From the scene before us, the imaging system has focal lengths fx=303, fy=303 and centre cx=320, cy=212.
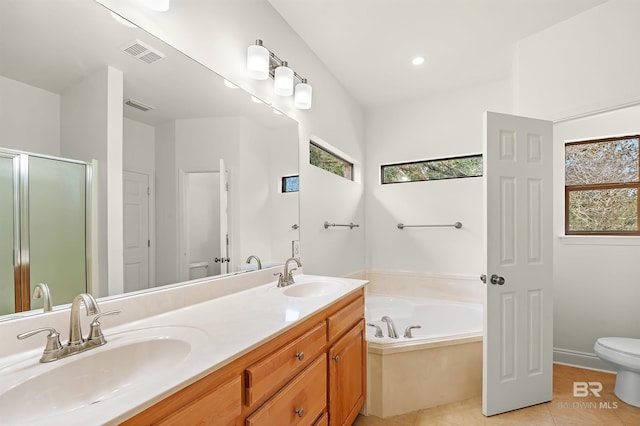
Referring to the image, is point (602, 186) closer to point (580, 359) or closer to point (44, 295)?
point (580, 359)

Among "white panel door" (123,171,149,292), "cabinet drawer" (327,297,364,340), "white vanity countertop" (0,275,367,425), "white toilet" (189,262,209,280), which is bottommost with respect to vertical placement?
"cabinet drawer" (327,297,364,340)

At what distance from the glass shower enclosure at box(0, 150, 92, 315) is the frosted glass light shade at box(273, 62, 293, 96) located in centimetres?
128

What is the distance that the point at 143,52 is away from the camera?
1.25 m

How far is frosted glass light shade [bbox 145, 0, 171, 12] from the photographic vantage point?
1219mm

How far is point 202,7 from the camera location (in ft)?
4.98

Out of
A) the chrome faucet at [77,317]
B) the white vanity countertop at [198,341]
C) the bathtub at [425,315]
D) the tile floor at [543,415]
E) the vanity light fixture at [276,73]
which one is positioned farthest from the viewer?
the bathtub at [425,315]

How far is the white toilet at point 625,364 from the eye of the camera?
1.96 metres

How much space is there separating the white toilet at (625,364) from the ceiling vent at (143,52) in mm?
3202

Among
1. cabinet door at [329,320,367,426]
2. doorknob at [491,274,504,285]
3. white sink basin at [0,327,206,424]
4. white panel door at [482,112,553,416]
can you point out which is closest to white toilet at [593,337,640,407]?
white panel door at [482,112,553,416]

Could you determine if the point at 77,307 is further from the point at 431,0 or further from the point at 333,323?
the point at 431,0

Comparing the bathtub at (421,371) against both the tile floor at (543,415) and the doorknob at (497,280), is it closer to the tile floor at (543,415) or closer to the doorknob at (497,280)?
the tile floor at (543,415)

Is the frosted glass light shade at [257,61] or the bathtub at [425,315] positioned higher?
the frosted glass light shade at [257,61]

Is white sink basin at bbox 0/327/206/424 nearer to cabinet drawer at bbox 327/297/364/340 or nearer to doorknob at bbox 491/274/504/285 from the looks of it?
cabinet drawer at bbox 327/297/364/340

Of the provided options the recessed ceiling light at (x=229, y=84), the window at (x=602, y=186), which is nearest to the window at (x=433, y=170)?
the window at (x=602, y=186)
